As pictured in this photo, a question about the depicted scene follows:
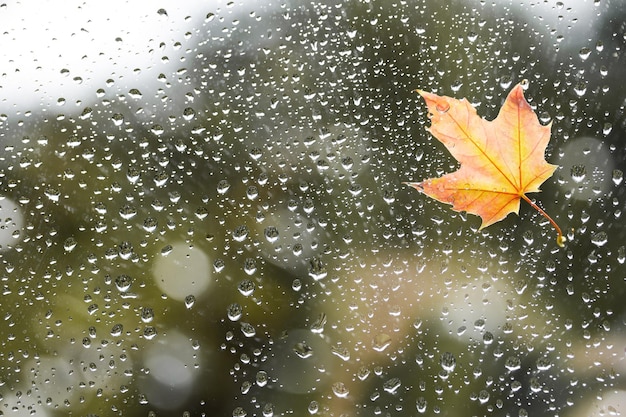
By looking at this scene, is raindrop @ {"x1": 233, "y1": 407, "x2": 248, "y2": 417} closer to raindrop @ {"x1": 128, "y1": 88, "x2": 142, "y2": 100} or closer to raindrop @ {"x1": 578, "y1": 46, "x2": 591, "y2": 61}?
→ raindrop @ {"x1": 128, "y1": 88, "x2": 142, "y2": 100}

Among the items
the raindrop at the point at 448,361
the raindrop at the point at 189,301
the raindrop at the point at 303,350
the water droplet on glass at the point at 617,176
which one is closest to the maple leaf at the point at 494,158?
the water droplet on glass at the point at 617,176

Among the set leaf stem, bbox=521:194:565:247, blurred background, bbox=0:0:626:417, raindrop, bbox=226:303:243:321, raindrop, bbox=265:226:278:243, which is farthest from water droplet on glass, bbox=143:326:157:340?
leaf stem, bbox=521:194:565:247

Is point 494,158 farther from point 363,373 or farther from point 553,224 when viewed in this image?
point 363,373

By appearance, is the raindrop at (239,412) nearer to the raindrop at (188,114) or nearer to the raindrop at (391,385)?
the raindrop at (391,385)

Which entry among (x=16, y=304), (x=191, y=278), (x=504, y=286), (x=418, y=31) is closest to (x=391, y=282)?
(x=504, y=286)

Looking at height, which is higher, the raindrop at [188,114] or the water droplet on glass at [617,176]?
the water droplet on glass at [617,176]

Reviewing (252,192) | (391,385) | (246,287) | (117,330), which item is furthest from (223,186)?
(391,385)
